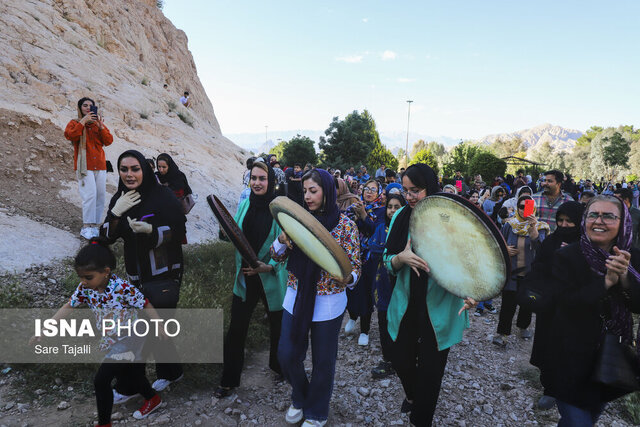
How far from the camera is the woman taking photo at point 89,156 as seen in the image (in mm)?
5762

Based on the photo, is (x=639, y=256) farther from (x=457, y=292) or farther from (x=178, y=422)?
(x=178, y=422)

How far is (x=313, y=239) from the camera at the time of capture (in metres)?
2.61

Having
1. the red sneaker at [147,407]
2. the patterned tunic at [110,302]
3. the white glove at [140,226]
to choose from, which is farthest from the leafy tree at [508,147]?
the patterned tunic at [110,302]

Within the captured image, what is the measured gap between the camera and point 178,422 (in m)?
3.13

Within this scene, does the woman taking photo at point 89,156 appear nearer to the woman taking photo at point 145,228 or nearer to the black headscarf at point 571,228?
the woman taking photo at point 145,228

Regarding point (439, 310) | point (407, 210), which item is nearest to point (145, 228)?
point (407, 210)

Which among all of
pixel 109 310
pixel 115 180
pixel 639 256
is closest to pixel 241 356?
pixel 109 310

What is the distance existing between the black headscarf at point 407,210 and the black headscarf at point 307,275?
0.53 metres

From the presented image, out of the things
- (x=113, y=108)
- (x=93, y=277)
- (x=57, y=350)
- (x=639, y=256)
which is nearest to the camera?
(x=639, y=256)

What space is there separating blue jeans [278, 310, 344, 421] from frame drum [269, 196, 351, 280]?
563mm

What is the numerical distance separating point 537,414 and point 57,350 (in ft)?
16.3

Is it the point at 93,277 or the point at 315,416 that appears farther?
the point at 315,416

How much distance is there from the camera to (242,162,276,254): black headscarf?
3.52 m

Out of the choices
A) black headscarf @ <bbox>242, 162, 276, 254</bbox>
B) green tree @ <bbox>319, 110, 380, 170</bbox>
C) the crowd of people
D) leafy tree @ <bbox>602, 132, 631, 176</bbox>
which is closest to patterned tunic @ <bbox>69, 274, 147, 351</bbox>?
the crowd of people
